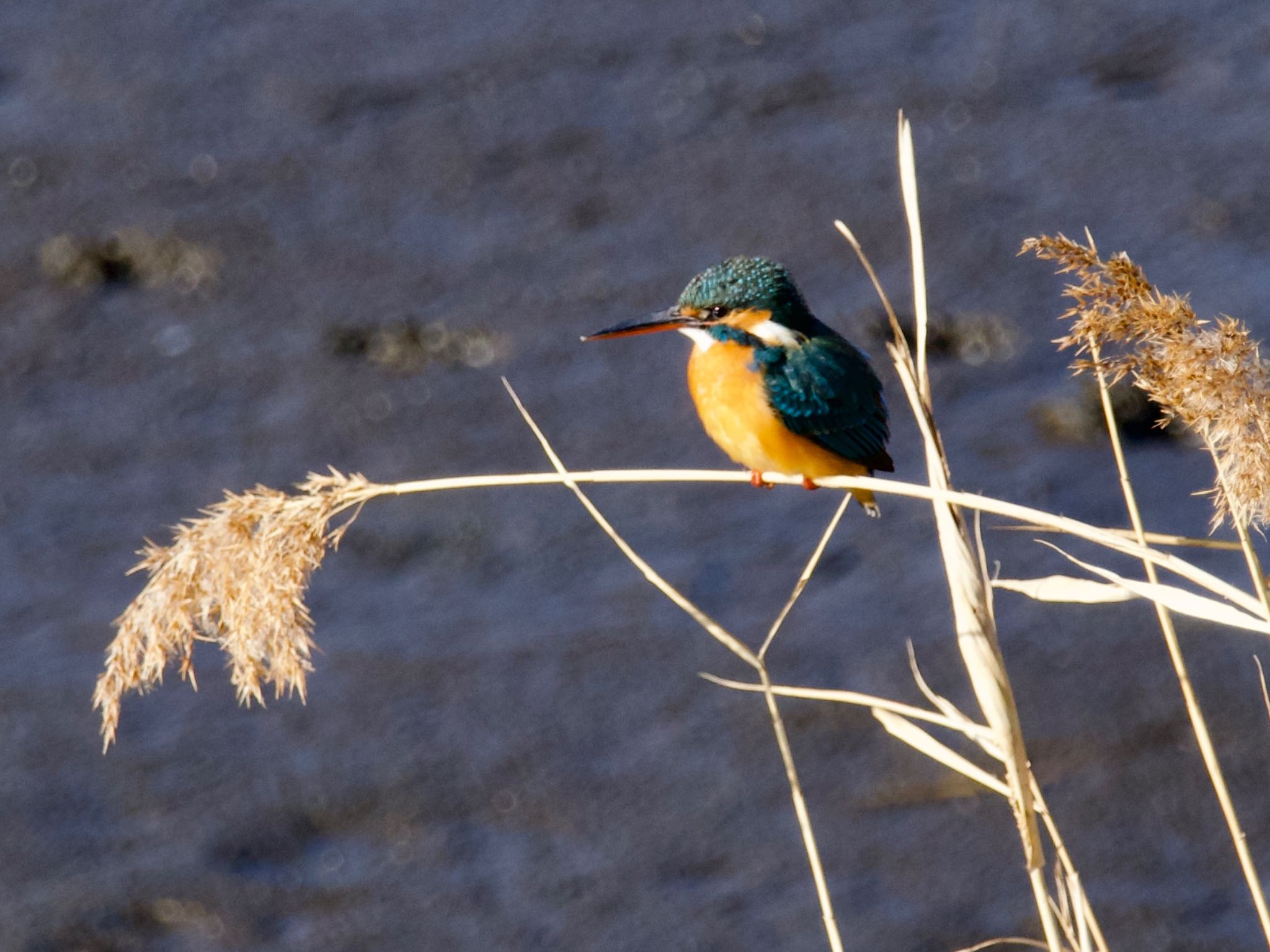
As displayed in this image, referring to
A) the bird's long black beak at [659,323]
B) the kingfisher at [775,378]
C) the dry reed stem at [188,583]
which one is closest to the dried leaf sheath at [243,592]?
the dry reed stem at [188,583]

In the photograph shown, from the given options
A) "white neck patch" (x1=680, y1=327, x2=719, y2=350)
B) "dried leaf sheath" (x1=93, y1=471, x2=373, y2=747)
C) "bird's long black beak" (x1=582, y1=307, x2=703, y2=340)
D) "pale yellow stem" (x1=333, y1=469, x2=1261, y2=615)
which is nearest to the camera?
"pale yellow stem" (x1=333, y1=469, x2=1261, y2=615)

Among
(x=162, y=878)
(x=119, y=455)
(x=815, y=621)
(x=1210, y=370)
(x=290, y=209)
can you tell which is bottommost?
(x=162, y=878)

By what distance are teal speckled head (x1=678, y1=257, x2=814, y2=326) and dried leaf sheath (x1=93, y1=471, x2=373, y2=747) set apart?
956 millimetres

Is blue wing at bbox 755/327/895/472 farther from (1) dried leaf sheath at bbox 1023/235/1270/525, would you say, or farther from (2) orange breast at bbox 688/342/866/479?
(1) dried leaf sheath at bbox 1023/235/1270/525

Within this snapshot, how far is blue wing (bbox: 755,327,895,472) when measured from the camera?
2480 millimetres

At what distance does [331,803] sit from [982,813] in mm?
1503

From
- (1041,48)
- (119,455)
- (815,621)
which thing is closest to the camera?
(815,621)

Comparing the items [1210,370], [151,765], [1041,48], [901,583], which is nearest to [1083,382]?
[901,583]

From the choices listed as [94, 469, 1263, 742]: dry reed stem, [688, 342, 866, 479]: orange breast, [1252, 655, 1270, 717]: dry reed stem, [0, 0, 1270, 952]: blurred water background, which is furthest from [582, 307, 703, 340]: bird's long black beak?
[0, 0, 1270, 952]: blurred water background

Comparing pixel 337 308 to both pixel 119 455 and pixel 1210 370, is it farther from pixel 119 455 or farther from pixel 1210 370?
pixel 1210 370

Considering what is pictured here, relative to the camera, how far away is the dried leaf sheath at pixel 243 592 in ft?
5.06

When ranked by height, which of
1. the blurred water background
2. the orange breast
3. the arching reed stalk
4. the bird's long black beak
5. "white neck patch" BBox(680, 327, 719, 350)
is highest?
the arching reed stalk

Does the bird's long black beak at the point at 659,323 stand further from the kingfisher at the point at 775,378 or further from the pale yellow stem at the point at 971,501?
the pale yellow stem at the point at 971,501

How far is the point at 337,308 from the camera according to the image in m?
4.38
